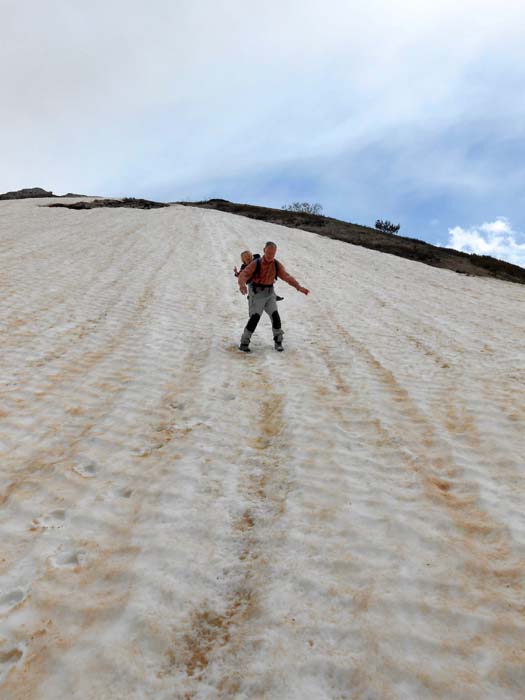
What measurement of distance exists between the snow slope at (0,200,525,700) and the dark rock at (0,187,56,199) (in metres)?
44.6

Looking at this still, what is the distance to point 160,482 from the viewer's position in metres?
3.76

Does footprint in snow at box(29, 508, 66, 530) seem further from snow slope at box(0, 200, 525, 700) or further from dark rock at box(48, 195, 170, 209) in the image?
dark rock at box(48, 195, 170, 209)

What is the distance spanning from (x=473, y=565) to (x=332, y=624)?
3.45 ft

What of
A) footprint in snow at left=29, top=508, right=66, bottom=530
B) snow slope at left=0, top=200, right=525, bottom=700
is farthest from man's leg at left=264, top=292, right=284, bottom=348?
footprint in snow at left=29, top=508, right=66, bottom=530

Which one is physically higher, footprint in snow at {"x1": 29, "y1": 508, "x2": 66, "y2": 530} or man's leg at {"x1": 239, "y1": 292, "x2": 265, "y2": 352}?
man's leg at {"x1": 239, "y1": 292, "x2": 265, "y2": 352}

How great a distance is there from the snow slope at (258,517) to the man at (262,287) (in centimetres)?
41

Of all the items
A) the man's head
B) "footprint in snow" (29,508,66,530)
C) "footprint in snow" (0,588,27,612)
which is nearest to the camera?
"footprint in snow" (0,588,27,612)

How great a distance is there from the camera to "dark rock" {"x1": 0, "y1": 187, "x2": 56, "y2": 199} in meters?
45.2

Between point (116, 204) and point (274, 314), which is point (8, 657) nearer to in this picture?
point (274, 314)

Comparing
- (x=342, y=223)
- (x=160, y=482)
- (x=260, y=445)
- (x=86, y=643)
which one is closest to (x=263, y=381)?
(x=260, y=445)

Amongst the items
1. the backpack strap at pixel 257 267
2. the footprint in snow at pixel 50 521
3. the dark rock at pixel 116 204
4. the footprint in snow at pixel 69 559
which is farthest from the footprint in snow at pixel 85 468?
the dark rock at pixel 116 204

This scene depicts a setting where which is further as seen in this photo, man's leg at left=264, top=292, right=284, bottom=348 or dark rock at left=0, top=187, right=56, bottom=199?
dark rock at left=0, top=187, right=56, bottom=199

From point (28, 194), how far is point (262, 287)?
49400mm

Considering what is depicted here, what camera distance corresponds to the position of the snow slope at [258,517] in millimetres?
2219
